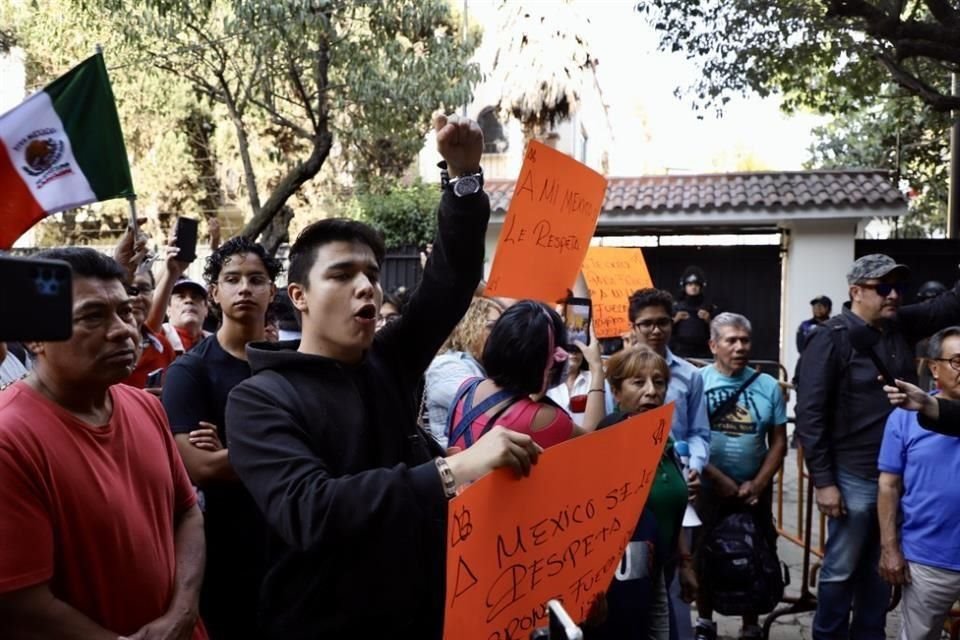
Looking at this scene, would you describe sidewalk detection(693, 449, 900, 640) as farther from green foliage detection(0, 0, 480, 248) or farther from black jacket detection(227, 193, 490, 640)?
green foliage detection(0, 0, 480, 248)

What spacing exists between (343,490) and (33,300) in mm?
848

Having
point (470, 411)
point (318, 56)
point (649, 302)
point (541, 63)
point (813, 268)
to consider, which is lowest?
point (470, 411)

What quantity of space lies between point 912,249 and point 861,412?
9.82 m

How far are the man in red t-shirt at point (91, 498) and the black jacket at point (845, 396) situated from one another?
3271 mm

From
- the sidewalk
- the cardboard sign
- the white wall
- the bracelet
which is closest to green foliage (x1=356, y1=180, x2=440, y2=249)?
the white wall

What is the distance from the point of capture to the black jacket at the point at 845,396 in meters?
4.40

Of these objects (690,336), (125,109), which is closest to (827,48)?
(690,336)

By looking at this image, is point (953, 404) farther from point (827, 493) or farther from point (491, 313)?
point (491, 313)

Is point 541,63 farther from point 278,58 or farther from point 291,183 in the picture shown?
point 291,183

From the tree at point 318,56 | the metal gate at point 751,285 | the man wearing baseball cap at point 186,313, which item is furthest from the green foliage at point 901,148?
the man wearing baseball cap at point 186,313

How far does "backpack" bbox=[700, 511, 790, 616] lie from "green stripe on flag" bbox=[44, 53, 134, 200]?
3.21 m

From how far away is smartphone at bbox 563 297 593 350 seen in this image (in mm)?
4281

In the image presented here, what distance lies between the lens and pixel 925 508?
3758mm

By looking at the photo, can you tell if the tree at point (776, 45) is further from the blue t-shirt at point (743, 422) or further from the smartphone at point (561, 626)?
the smartphone at point (561, 626)
